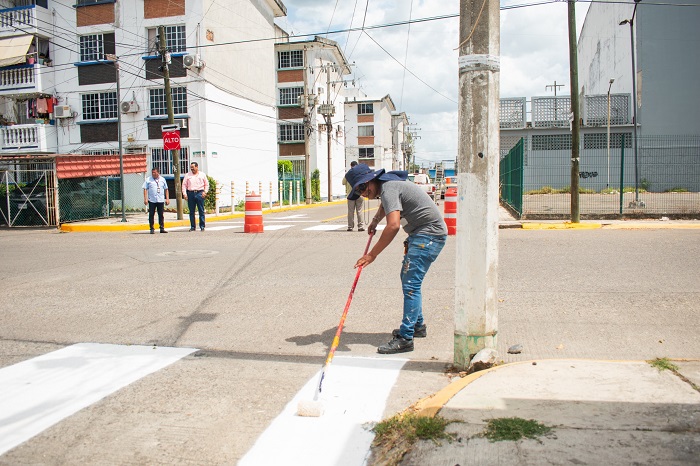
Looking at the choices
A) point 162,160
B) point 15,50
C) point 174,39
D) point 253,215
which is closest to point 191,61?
point 174,39

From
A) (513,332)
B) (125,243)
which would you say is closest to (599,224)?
(513,332)

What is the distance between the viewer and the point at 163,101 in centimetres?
2838

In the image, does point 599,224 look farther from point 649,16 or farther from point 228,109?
point 649,16

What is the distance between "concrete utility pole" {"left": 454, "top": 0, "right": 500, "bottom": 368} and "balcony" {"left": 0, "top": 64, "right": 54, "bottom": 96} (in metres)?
30.9

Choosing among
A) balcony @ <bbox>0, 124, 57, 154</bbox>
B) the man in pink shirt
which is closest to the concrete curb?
the man in pink shirt

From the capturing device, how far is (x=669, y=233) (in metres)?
12.9

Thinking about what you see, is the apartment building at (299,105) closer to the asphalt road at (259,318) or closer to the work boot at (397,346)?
the asphalt road at (259,318)

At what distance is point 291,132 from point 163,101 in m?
21.6

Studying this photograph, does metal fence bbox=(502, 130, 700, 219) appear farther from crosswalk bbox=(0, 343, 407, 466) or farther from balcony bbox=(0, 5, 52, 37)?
balcony bbox=(0, 5, 52, 37)

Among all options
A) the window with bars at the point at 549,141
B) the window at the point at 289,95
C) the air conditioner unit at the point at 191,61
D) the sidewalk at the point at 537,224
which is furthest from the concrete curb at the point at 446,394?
the window at the point at 289,95

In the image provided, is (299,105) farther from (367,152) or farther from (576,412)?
(576,412)

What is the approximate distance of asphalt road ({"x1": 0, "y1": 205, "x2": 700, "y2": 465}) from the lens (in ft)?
12.2

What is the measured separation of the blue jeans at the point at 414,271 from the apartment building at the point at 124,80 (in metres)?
23.6

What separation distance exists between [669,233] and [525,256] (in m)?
4.98
